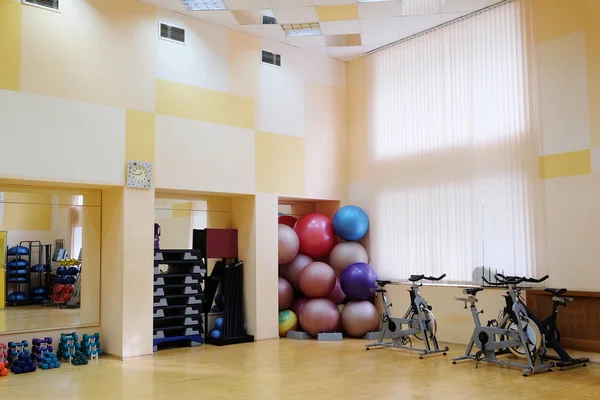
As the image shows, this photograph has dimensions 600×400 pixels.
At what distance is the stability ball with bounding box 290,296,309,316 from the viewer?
9109 millimetres

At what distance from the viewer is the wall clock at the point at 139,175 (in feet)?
24.2

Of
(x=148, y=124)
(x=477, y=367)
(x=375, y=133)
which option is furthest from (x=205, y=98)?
(x=477, y=367)

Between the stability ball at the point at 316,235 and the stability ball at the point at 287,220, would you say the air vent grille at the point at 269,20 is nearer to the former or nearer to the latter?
the stability ball at the point at 316,235

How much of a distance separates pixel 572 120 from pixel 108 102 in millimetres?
5827

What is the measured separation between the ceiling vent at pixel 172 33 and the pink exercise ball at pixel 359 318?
4654 mm

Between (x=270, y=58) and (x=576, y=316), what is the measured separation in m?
5.76

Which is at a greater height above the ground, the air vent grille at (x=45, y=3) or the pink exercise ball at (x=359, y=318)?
the air vent grille at (x=45, y=3)

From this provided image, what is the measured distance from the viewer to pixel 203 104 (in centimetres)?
820

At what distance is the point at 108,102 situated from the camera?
23.9 feet

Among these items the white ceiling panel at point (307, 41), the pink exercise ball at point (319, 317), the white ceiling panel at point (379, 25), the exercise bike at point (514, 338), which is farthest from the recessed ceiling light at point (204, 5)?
the exercise bike at point (514, 338)

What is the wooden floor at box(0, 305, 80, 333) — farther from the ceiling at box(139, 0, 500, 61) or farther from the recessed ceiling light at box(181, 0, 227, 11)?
the recessed ceiling light at box(181, 0, 227, 11)

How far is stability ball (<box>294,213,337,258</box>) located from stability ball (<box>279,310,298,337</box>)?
1051 millimetres

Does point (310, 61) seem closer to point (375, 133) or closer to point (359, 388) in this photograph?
point (375, 133)

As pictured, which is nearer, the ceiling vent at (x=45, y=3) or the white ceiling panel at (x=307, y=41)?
the ceiling vent at (x=45, y=3)
